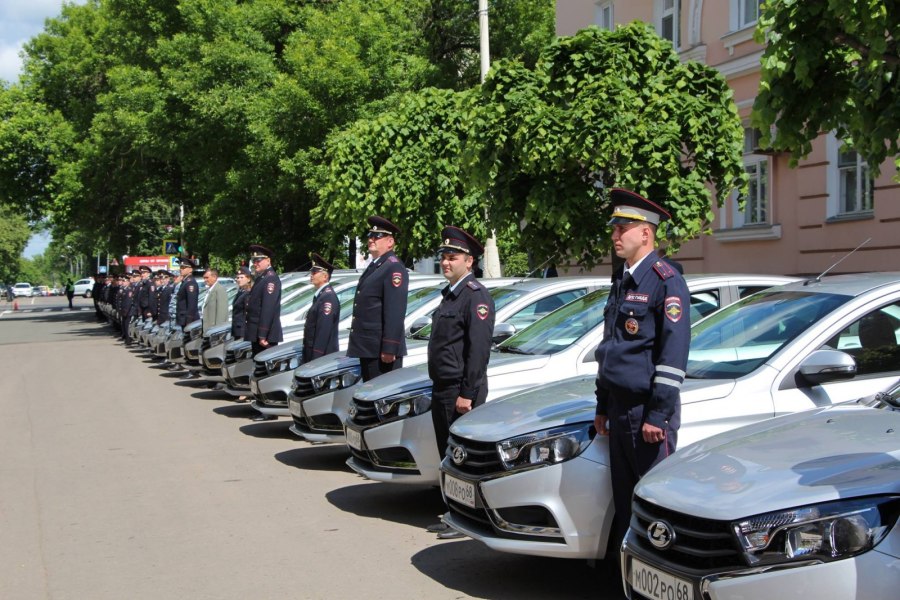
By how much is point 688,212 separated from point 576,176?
1470 millimetres

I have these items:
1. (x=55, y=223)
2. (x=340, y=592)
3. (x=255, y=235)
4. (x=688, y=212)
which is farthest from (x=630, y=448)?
(x=55, y=223)

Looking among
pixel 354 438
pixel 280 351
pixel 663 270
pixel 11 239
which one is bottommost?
pixel 354 438

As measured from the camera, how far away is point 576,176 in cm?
1270

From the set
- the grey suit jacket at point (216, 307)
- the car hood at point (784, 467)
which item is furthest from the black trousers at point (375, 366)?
the grey suit jacket at point (216, 307)

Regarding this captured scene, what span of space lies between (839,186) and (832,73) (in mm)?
8806

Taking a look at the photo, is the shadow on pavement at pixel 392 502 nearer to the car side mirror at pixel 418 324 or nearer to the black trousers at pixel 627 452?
the car side mirror at pixel 418 324

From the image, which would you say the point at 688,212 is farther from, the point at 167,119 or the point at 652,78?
the point at 167,119

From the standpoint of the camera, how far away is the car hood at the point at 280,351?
445 inches

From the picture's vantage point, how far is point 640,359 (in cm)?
513

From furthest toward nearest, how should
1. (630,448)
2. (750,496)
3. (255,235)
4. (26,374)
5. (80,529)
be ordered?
1. (255,235)
2. (26,374)
3. (80,529)
4. (630,448)
5. (750,496)

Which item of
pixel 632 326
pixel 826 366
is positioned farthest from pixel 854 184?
pixel 632 326

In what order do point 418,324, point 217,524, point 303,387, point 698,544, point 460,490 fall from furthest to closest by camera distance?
point 418,324 → point 303,387 → point 217,524 → point 460,490 → point 698,544

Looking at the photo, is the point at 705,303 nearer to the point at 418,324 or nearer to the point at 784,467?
the point at 418,324

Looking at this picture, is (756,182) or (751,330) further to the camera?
(756,182)
